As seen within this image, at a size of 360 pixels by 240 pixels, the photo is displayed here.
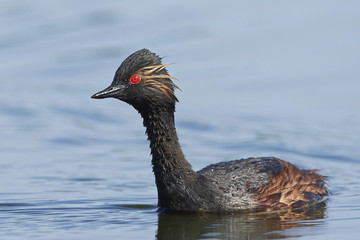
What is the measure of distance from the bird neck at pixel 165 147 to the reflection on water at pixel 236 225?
755mm

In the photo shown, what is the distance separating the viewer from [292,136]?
23359mm

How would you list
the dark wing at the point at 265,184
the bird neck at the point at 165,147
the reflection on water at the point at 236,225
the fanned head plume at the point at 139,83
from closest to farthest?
the reflection on water at the point at 236,225 → the fanned head plume at the point at 139,83 → the bird neck at the point at 165,147 → the dark wing at the point at 265,184

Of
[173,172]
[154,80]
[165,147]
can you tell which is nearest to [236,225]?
[173,172]

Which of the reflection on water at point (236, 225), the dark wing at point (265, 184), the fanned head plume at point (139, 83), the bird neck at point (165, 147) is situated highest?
the fanned head plume at point (139, 83)

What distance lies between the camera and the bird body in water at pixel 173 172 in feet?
55.5

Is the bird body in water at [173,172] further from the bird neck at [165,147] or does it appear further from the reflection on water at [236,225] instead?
the reflection on water at [236,225]

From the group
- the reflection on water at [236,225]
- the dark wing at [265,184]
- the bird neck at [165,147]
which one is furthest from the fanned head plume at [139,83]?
the reflection on water at [236,225]

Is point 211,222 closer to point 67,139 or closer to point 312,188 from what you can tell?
point 312,188

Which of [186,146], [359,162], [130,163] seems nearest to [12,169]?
[130,163]

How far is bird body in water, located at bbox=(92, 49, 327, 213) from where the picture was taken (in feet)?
55.5

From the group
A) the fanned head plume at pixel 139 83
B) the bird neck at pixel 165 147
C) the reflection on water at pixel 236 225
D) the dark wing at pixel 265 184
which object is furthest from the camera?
the dark wing at pixel 265 184

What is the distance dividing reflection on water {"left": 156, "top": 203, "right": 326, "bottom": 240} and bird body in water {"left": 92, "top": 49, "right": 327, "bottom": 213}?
0.79ft

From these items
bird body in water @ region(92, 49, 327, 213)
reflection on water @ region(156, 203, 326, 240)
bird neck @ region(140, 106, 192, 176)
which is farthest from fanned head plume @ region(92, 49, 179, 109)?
reflection on water @ region(156, 203, 326, 240)

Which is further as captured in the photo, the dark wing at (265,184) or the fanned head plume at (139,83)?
the dark wing at (265,184)
